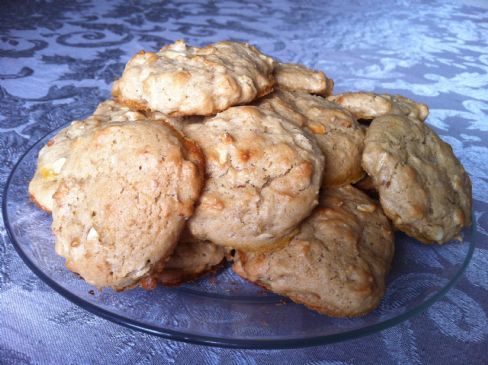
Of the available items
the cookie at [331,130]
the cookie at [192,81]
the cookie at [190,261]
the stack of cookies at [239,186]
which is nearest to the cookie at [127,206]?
the stack of cookies at [239,186]

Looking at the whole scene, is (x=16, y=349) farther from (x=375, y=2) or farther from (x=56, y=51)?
(x=375, y=2)

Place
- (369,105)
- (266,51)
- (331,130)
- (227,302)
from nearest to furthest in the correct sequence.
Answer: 1. (227,302)
2. (331,130)
3. (369,105)
4. (266,51)

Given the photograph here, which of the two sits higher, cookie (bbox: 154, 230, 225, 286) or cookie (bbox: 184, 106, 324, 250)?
cookie (bbox: 184, 106, 324, 250)

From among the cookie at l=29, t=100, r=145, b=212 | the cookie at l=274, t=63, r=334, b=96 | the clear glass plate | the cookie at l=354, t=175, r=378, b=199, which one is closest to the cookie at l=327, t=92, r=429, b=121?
the cookie at l=274, t=63, r=334, b=96

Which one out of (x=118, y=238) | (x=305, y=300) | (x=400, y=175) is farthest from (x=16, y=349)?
(x=400, y=175)

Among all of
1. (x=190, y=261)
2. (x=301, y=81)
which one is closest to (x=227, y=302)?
(x=190, y=261)

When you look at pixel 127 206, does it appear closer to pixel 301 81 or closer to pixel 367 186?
pixel 367 186

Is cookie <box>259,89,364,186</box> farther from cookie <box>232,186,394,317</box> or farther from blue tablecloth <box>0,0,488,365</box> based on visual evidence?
blue tablecloth <box>0,0,488,365</box>

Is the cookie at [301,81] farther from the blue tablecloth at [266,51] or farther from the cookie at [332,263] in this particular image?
the blue tablecloth at [266,51]
